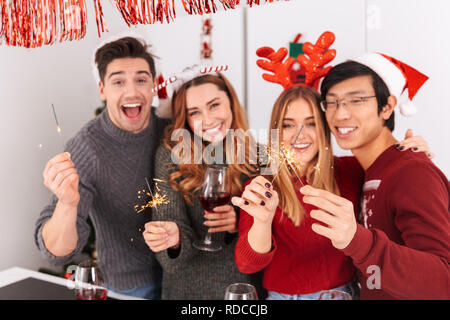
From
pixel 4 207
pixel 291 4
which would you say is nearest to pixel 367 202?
pixel 291 4

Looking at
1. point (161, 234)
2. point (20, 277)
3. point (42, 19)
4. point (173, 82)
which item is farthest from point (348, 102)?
point (20, 277)

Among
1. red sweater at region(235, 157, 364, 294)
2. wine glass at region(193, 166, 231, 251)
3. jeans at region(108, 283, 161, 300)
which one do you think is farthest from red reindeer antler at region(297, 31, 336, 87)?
jeans at region(108, 283, 161, 300)

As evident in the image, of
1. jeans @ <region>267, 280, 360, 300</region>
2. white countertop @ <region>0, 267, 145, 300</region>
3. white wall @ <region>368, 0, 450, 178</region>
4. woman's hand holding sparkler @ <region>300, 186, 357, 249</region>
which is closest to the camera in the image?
woman's hand holding sparkler @ <region>300, 186, 357, 249</region>

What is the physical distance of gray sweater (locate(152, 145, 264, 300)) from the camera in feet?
4.04

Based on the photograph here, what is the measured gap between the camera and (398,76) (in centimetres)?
99

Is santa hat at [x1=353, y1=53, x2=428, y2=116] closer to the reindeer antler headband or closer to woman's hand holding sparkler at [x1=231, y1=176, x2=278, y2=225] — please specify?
the reindeer antler headband

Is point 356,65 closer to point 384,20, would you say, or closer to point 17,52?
point 384,20

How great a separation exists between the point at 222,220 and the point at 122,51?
1.95 ft

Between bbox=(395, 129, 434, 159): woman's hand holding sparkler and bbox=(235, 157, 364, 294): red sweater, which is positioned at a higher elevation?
bbox=(395, 129, 434, 159): woman's hand holding sparkler

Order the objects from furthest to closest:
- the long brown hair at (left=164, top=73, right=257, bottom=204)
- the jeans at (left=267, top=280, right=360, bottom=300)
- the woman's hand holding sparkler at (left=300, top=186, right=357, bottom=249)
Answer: the long brown hair at (left=164, top=73, right=257, bottom=204), the jeans at (left=267, top=280, right=360, bottom=300), the woman's hand holding sparkler at (left=300, top=186, right=357, bottom=249)

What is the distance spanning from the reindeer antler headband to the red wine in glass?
0.34 metres

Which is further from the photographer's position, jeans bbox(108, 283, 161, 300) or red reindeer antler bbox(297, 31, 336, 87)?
jeans bbox(108, 283, 161, 300)

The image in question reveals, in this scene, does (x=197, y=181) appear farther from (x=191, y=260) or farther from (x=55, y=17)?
(x=55, y=17)

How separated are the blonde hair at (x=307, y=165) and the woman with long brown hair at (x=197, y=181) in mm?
114
